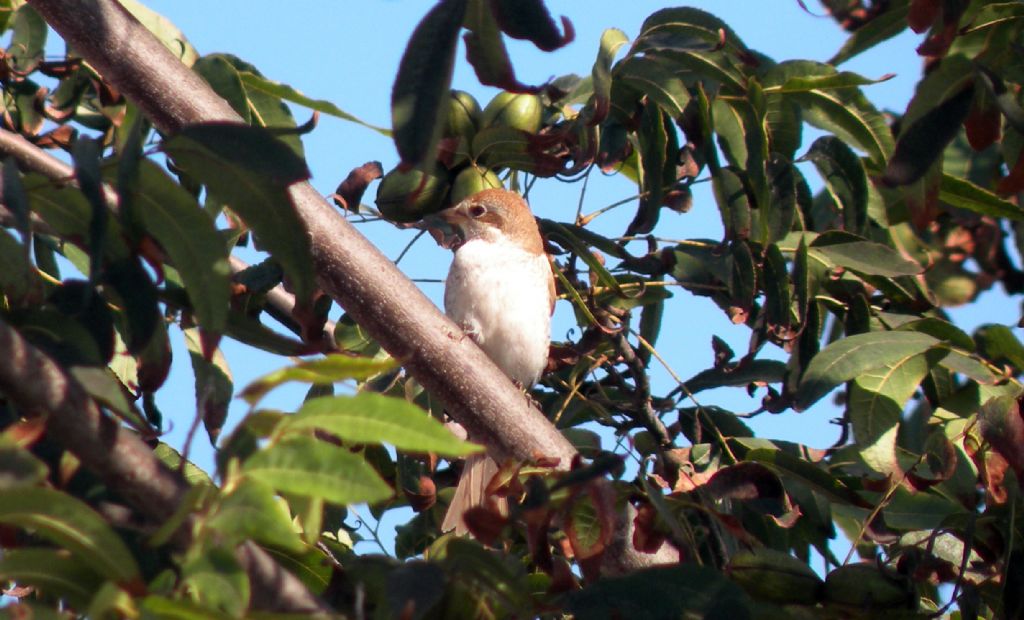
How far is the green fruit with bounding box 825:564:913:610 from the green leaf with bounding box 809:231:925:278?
3.34ft

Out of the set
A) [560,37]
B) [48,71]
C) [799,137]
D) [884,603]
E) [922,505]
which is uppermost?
[48,71]

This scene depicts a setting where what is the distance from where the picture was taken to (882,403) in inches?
115

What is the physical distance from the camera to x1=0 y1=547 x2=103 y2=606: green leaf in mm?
1511

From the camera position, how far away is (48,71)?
352cm

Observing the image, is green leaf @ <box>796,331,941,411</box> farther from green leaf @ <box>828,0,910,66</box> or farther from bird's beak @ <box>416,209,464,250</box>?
bird's beak @ <box>416,209,464,250</box>

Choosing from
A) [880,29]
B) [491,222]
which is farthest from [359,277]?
[491,222]

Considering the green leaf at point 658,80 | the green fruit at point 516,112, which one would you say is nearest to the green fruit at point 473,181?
the green fruit at point 516,112

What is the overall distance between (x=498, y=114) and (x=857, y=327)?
128cm

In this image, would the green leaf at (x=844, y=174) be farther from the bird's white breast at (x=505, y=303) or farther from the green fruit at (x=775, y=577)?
the bird's white breast at (x=505, y=303)

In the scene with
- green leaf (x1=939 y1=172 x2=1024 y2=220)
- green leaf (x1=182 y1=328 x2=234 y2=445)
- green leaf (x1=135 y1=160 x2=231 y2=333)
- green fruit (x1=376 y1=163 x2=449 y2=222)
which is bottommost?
green leaf (x1=135 y1=160 x2=231 y2=333)

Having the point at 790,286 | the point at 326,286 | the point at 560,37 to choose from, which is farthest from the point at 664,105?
the point at 560,37

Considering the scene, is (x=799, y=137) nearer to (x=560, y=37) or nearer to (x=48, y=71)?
(x=560, y=37)

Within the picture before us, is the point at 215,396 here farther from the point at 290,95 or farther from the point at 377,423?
the point at 377,423

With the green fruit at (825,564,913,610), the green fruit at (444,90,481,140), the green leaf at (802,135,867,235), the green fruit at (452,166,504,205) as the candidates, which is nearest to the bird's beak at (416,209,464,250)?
the green fruit at (452,166,504,205)
